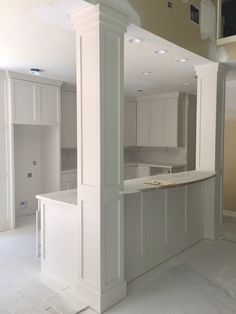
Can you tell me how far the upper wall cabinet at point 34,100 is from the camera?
172 inches

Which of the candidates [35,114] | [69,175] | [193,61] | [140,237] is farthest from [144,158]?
[140,237]

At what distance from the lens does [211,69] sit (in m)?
3.82

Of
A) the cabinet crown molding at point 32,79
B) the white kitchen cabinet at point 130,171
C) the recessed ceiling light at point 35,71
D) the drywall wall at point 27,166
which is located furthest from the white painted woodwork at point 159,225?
the drywall wall at point 27,166

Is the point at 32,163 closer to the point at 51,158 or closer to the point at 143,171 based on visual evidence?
the point at 51,158

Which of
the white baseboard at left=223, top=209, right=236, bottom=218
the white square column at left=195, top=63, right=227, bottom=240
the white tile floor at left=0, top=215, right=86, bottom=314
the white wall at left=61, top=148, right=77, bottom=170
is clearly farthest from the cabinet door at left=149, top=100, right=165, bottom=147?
the white tile floor at left=0, top=215, right=86, bottom=314

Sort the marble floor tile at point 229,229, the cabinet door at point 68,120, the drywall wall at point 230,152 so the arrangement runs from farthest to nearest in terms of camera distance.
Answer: the cabinet door at point 68,120 < the drywall wall at point 230,152 < the marble floor tile at point 229,229

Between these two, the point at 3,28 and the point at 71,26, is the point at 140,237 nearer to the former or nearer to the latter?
the point at 71,26

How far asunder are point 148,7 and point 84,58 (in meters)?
0.87

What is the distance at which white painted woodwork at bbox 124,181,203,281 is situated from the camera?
2832 mm

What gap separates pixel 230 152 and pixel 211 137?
153cm

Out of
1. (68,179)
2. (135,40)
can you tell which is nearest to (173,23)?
(135,40)

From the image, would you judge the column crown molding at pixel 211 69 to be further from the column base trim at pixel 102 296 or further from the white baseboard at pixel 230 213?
the column base trim at pixel 102 296

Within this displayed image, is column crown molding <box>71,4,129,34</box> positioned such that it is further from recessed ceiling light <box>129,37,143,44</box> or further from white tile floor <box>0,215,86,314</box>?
white tile floor <box>0,215,86,314</box>

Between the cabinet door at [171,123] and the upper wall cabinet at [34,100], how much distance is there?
8.20ft
